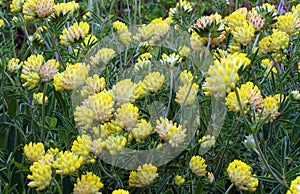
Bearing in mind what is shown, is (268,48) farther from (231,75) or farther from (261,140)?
(231,75)

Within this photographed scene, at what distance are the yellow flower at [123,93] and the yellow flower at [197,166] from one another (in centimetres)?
22

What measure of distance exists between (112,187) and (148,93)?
295 mm

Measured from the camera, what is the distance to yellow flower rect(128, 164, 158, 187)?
1236 mm

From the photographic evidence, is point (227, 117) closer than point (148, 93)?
No

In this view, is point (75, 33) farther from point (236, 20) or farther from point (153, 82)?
point (236, 20)

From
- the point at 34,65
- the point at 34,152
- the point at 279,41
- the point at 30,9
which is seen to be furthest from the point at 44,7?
the point at 279,41

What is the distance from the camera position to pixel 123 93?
4.18 feet

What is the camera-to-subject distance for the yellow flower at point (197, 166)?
4.24 ft

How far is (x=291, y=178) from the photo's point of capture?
3.82 feet

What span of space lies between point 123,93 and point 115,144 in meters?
0.17

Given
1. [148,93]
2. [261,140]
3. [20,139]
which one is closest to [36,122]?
[20,139]

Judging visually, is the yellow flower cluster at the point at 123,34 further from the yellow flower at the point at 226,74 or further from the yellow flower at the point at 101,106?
the yellow flower at the point at 226,74

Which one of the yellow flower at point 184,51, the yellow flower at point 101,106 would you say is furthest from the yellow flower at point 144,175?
the yellow flower at point 184,51

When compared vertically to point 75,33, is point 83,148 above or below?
below
